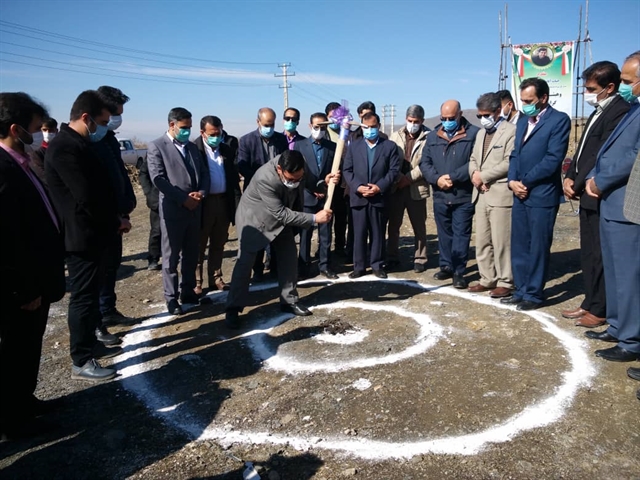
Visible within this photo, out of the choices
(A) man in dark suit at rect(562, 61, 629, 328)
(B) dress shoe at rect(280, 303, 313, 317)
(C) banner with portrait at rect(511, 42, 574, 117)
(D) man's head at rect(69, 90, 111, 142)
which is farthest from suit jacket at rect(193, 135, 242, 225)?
(C) banner with portrait at rect(511, 42, 574, 117)

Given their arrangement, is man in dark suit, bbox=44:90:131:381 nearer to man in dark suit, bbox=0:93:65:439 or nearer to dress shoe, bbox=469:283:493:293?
man in dark suit, bbox=0:93:65:439

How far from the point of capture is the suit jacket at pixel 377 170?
661 cm

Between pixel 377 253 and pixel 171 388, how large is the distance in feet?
12.1

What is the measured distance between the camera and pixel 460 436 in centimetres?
315

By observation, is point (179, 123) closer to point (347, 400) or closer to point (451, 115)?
point (451, 115)

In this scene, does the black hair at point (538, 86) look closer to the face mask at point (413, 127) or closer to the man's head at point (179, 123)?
the face mask at point (413, 127)

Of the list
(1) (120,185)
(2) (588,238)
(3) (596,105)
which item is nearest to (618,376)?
(2) (588,238)

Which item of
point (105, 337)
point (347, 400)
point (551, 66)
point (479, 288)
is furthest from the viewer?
point (551, 66)

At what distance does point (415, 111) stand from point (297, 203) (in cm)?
278

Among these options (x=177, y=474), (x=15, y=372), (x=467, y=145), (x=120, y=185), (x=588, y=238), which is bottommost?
(x=177, y=474)

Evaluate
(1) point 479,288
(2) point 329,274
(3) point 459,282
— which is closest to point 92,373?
(2) point 329,274

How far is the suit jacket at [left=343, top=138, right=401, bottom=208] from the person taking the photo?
6613mm

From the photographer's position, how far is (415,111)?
7082 millimetres

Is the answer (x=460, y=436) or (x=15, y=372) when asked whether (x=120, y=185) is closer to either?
(x=15, y=372)
